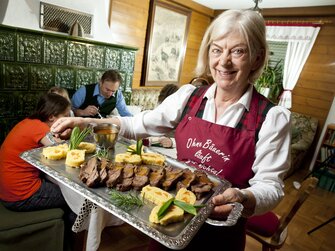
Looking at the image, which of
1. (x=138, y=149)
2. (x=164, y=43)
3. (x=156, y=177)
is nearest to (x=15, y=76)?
(x=138, y=149)

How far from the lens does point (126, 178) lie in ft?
3.46

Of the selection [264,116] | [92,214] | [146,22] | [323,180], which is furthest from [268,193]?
[146,22]

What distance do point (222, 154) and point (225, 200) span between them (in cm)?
27

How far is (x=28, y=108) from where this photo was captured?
3.01 meters

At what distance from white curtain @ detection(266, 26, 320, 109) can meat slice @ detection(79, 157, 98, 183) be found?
16.2ft

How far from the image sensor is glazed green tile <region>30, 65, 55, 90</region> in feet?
9.64

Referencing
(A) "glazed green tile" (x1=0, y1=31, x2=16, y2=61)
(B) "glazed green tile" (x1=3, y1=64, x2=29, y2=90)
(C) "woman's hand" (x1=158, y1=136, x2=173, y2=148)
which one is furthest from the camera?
(B) "glazed green tile" (x1=3, y1=64, x2=29, y2=90)

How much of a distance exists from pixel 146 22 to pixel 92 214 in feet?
13.4

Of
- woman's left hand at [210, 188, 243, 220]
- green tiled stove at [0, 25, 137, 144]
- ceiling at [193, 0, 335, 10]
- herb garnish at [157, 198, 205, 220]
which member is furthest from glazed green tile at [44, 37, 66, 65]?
ceiling at [193, 0, 335, 10]

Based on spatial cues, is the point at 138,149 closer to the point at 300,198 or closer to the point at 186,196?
the point at 186,196

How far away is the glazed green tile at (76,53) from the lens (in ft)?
10.5

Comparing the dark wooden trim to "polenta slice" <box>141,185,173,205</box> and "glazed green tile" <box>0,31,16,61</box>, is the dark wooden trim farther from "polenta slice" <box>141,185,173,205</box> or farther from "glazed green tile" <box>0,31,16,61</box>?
"polenta slice" <box>141,185,173,205</box>

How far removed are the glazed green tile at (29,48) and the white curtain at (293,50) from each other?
14.9 feet

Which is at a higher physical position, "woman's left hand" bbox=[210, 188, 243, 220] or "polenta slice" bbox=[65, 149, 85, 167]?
"woman's left hand" bbox=[210, 188, 243, 220]
